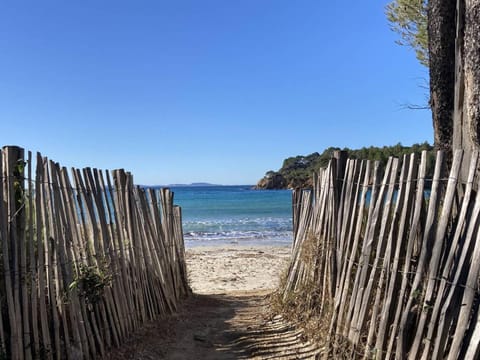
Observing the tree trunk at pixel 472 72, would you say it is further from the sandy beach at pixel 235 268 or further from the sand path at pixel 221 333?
the sandy beach at pixel 235 268

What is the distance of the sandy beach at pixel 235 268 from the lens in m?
9.15

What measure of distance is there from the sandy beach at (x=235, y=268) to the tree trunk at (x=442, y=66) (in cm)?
334

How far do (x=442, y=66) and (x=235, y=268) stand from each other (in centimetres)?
817

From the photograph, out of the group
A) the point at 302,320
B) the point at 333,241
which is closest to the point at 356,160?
the point at 333,241

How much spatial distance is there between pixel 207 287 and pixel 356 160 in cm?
580

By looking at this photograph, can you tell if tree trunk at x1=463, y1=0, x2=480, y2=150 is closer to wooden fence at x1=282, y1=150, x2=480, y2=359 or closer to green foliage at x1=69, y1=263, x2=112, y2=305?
wooden fence at x1=282, y1=150, x2=480, y2=359

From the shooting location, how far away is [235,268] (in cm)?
1159

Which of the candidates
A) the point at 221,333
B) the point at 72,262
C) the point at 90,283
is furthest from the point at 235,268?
the point at 72,262

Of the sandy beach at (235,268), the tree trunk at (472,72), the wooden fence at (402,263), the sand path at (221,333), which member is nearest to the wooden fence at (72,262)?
the sand path at (221,333)

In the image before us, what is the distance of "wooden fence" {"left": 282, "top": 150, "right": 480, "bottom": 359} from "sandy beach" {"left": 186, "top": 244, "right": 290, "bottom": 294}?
2.95 meters

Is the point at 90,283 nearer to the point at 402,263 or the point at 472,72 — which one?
the point at 402,263

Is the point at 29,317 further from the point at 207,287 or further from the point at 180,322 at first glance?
the point at 207,287

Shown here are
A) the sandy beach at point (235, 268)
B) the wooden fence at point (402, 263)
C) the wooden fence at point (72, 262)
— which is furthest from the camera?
the sandy beach at point (235, 268)

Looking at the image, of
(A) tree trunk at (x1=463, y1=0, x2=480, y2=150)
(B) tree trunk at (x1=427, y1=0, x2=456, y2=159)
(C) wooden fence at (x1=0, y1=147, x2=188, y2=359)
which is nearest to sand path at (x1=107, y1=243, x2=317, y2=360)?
(C) wooden fence at (x1=0, y1=147, x2=188, y2=359)
